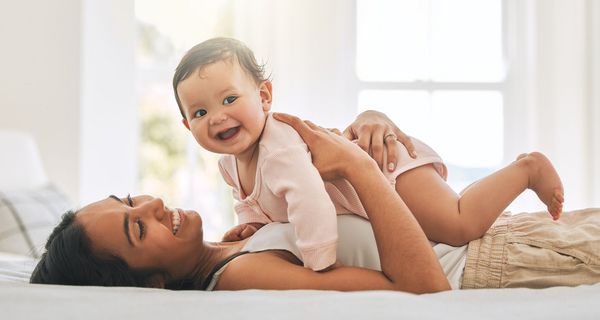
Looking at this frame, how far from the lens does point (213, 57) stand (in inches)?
53.5

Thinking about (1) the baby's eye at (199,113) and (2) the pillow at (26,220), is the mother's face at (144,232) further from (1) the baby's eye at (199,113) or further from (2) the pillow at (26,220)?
(2) the pillow at (26,220)

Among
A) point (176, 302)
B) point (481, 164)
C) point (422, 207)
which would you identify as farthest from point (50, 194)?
point (481, 164)

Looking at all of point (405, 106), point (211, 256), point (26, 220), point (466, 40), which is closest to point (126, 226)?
point (211, 256)

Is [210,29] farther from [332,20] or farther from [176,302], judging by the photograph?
[176,302]

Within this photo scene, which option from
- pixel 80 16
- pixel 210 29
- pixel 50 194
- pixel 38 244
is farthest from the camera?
pixel 210 29

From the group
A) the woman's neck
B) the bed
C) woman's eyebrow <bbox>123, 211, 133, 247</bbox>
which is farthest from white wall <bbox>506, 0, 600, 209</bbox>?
woman's eyebrow <bbox>123, 211, 133, 247</bbox>

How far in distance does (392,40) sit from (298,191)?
8.81ft

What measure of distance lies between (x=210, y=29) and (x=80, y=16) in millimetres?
765

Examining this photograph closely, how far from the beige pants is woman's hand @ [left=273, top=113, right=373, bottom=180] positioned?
0.29 m

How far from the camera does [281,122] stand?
141 centimetres

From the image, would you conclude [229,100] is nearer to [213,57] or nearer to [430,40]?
[213,57]

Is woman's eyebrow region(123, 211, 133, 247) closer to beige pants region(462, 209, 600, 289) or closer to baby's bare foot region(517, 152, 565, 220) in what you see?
beige pants region(462, 209, 600, 289)

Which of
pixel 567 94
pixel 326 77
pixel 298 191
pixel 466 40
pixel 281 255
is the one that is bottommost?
pixel 281 255

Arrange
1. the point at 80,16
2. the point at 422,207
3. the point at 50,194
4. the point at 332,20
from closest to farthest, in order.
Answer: the point at 422,207, the point at 50,194, the point at 80,16, the point at 332,20
